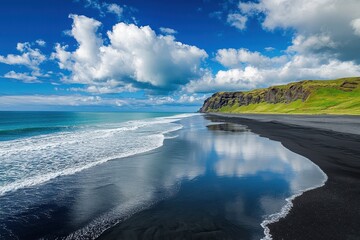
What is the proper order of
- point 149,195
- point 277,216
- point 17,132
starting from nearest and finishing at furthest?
point 277,216
point 149,195
point 17,132

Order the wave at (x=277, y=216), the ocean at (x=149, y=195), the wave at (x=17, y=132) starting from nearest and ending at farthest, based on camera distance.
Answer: the wave at (x=277, y=216) → the ocean at (x=149, y=195) → the wave at (x=17, y=132)

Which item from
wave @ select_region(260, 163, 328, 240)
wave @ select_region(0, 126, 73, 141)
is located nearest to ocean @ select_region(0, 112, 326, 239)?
wave @ select_region(260, 163, 328, 240)

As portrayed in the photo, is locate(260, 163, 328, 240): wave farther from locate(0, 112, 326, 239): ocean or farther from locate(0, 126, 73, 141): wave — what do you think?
locate(0, 126, 73, 141): wave

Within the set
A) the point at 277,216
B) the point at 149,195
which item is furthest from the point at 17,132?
the point at 277,216

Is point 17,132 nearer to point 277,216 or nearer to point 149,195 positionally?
point 149,195

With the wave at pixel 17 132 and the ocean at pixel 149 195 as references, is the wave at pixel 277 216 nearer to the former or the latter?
the ocean at pixel 149 195

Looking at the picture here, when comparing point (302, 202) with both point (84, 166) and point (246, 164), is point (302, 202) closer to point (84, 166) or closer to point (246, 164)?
point (246, 164)

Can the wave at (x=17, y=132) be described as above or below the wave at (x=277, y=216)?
below

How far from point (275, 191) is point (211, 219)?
4.59 metres

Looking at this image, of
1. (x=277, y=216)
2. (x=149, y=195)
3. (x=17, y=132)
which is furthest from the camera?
(x=17, y=132)

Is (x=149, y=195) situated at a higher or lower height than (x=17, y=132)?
higher

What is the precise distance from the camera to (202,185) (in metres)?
12.3

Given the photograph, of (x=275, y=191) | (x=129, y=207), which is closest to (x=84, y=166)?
(x=129, y=207)

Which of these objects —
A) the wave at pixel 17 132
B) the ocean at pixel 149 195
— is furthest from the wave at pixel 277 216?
the wave at pixel 17 132
